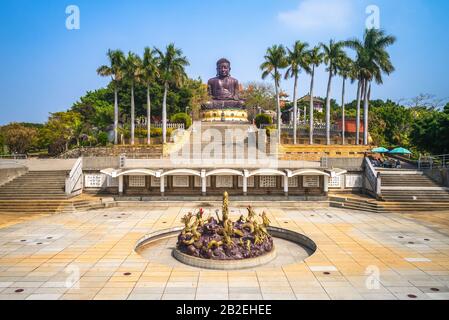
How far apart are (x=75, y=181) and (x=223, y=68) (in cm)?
3851

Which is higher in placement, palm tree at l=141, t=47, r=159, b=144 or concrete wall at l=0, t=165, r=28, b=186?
palm tree at l=141, t=47, r=159, b=144

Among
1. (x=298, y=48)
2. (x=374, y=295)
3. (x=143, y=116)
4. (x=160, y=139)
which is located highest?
(x=298, y=48)

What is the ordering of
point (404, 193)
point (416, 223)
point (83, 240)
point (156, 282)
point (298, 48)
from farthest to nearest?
1. point (298, 48)
2. point (404, 193)
3. point (416, 223)
4. point (83, 240)
5. point (156, 282)

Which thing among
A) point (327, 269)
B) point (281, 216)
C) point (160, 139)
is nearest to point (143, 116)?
point (160, 139)

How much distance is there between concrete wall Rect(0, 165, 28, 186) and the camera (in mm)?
31225

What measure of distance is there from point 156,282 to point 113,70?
38990 millimetres

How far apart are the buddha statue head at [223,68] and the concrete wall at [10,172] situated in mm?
38230

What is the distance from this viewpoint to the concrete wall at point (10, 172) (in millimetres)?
31225

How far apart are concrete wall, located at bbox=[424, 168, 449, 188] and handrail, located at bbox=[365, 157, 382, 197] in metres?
5.63

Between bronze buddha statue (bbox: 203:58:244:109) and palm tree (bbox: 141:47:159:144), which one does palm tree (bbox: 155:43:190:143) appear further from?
bronze buddha statue (bbox: 203:58:244:109)

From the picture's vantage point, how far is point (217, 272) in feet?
47.2

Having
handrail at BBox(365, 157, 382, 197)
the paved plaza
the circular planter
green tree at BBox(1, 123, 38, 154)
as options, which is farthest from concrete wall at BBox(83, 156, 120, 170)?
green tree at BBox(1, 123, 38, 154)
